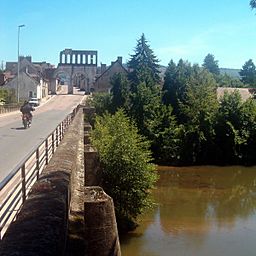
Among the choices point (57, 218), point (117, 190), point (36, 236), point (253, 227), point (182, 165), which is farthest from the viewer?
point (182, 165)

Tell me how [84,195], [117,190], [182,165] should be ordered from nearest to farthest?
[84,195]
[117,190]
[182,165]

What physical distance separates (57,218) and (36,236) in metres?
0.71

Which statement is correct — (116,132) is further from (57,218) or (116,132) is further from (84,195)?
(57,218)

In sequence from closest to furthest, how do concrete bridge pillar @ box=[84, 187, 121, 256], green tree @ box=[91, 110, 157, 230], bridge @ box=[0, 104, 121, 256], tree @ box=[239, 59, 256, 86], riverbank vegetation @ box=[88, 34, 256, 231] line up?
bridge @ box=[0, 104, 121, 256] < concrete bridge pillar @ box=[84, 187, 121, 256] < green tree @ box=[91, 110, 157, 230] < riverbank vegetation @ box=[88, 34, 256, 231] < tree @ box=[239, 59, 256, 86]

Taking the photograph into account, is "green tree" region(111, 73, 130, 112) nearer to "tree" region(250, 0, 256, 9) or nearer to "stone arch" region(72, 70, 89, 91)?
"tree" region(250, 0, 256, 9)

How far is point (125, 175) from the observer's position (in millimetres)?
22438

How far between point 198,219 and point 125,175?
A: 5.90 m

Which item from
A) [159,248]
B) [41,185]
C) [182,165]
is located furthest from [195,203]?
[41,185]

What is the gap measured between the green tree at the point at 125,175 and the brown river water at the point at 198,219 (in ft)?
4.22

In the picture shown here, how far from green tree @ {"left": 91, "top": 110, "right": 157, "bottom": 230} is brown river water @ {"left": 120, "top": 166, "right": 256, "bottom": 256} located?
1.29 m

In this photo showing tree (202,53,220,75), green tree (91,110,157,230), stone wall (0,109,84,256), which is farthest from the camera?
tree (202,53,220,75)

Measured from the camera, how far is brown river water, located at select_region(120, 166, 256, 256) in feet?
66.5

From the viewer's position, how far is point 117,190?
21875 mm

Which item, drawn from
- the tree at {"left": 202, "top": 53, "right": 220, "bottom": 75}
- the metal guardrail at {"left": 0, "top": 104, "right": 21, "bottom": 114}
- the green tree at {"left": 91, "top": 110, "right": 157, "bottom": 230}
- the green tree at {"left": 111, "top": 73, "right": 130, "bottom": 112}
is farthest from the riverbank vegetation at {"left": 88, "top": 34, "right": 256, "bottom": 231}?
the tree at {"left": 202, "top": 53, "right": 220, "bottom": 75}
